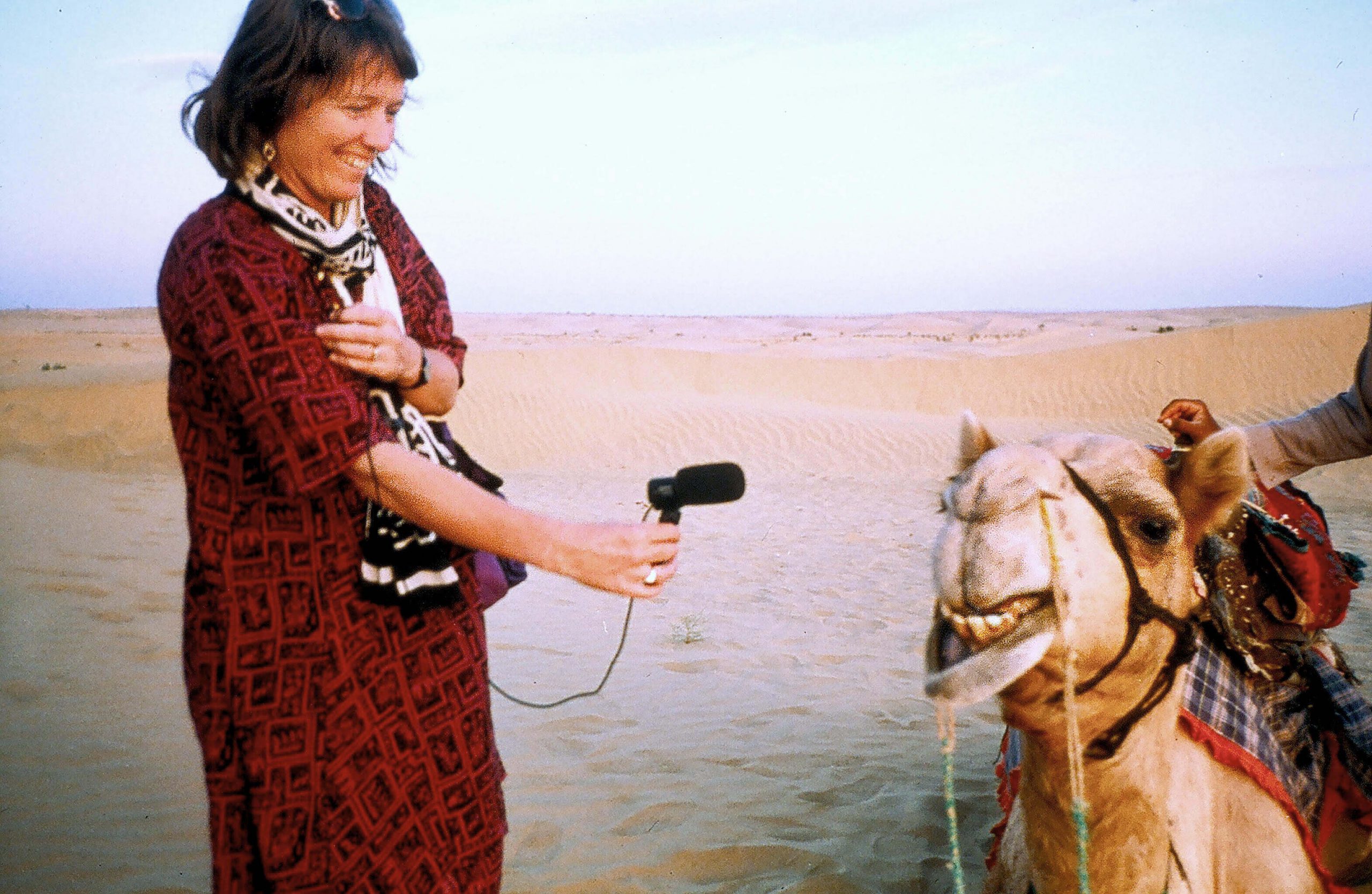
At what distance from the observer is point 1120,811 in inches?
79.4

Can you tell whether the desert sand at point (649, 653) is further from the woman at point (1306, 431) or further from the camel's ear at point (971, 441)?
the camel's ear at point (971, 441)

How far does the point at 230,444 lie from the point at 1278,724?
268 cm

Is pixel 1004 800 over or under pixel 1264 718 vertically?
under

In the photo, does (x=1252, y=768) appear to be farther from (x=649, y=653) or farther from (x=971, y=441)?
(x=649, y=653)

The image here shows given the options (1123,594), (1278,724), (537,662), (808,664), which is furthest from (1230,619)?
(537,662)

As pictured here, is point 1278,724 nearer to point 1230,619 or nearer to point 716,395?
point 1230,619

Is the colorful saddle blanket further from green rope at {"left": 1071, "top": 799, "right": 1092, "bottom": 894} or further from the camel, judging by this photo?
green rope at {"left": 1071, "top": 799, "right": 1092, "bottom": 894}

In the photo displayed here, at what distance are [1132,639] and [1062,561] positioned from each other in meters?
0.26

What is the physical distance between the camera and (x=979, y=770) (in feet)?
15.3

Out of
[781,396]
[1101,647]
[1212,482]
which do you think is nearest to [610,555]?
[1101,647]

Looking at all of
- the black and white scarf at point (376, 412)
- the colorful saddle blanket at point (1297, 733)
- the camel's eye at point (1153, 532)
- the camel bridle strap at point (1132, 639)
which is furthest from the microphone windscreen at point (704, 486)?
the colorful saddle blanket at point (1297, 733)

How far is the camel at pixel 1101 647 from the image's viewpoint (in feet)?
5.48

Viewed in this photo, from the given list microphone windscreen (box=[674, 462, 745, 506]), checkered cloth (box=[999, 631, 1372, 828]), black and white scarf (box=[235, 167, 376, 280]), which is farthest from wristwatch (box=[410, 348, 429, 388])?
checkered cloth (box=[999, 631, 1372, 828])

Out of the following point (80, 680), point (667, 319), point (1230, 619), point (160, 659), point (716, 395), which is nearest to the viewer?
point (1230, 619)
